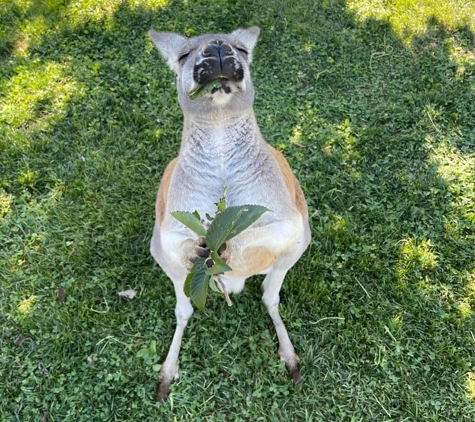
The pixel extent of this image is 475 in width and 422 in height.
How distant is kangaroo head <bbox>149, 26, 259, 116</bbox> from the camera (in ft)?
7.64

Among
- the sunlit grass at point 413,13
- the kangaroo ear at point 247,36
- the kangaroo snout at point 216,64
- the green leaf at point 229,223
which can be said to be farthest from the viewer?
the sunlit grass at point 413,13

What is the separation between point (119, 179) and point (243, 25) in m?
2.61

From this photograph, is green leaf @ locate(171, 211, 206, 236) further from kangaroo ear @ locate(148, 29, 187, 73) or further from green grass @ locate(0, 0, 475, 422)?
green grass @ locate(0, 0, 475, 422)

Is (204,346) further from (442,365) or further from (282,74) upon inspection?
(282,74)

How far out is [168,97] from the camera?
5043 millimetres

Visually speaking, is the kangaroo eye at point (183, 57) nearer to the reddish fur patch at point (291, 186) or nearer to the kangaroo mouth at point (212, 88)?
the kangaroo mouth at point (212, 88)

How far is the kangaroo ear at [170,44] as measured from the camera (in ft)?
9.38

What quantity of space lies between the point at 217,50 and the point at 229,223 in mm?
852

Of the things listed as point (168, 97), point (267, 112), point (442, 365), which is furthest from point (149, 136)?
point (442, 365)

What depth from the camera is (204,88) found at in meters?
2.35

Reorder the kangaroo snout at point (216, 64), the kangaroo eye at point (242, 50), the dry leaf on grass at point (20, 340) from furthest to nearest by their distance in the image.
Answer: the dry leaf on grass at point (20, 340), the kangaroo eye at point (242, 50), the kangaroo snout at point (216, 64)

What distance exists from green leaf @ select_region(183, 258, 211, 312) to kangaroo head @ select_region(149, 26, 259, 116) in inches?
32.1

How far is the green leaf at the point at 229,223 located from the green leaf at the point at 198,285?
5.3 inches

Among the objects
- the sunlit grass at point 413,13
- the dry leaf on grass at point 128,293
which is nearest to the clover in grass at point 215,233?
the dry leaf on grass at point 128,293
